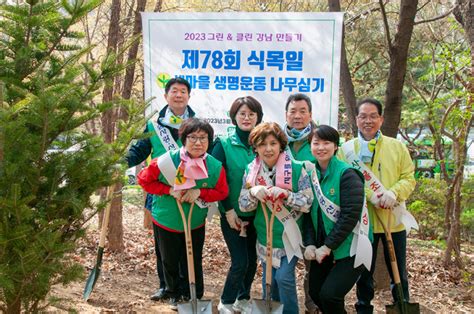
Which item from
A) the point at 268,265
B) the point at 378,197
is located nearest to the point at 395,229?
the point at 378,197

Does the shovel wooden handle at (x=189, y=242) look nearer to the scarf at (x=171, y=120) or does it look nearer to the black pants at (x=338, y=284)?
the scarf at (x=171, y=120)

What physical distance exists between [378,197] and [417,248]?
4.56 metres

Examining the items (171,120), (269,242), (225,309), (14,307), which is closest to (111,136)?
(171,120)

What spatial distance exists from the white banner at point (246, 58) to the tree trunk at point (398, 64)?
0.58 meters

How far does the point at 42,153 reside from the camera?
2.76m

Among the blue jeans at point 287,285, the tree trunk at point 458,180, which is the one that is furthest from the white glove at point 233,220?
the tree trunk at point 458,180

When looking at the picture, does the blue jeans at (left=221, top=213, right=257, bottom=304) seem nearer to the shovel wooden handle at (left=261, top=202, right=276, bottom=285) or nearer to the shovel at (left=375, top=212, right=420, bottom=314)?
the shovel wooden handle at (left=261, top=202, right=276, bottom=285)

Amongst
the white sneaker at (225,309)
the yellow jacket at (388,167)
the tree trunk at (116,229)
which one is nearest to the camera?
the yellow jacket at (388,167)

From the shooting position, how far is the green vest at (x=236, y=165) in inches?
160

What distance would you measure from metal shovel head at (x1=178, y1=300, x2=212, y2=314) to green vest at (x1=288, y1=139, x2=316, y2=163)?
135cm

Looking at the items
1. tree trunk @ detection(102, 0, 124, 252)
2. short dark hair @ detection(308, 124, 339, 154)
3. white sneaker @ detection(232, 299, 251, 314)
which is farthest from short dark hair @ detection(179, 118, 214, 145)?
tree trunk @ detection(102, 0, 124, 252)

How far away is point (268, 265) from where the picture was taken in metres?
3.72

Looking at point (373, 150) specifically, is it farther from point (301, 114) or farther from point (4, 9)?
point (4, 9)

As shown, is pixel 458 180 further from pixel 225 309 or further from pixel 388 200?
pixel 225 309
